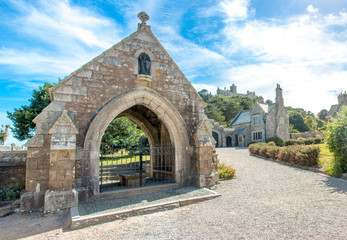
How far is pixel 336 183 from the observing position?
8281mm

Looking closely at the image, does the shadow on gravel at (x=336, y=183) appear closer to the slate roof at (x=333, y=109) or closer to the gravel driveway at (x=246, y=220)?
the gravel driveway at (x=246, y=220)

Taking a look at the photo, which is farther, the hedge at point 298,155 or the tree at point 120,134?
the tree at point 120,134

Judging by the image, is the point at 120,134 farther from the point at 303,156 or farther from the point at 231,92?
the point at 231,92

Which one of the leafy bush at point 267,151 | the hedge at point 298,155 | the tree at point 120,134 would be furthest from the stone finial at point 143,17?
the leafy bush at point 267,151

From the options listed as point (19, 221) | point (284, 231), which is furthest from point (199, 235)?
point (19, 221)

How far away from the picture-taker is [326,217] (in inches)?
190

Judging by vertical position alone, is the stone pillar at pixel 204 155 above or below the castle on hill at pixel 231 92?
below

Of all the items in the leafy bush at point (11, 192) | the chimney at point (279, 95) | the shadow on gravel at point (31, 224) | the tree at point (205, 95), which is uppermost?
the tree at point (205, 95)

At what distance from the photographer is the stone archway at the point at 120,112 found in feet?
21.2

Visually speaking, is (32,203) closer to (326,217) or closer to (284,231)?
(284,231)

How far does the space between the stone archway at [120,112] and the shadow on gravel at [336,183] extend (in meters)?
5.33

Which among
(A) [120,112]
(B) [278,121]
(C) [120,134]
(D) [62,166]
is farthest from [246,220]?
(B) [278,121]

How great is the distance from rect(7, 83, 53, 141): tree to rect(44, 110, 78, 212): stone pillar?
14589mm

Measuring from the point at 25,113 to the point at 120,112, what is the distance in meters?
15.3
